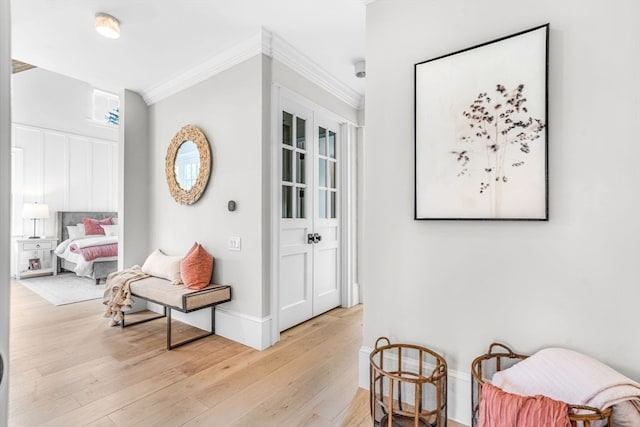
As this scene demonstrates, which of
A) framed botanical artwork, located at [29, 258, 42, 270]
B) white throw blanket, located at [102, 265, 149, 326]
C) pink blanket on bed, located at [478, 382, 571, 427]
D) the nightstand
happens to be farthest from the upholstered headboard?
pink blanket on bed, located at [478, 382, 571, 427]

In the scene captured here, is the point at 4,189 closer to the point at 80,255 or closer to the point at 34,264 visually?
the point at 80,255

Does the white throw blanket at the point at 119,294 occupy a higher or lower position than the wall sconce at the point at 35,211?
lower

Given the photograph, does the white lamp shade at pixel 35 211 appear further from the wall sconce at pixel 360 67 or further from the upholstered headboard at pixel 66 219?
the wall sconce at pixel 360 67

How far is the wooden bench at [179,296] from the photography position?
8.34ft

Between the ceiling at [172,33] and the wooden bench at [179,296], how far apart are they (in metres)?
2.04

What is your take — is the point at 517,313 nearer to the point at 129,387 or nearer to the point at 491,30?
the point at 491,30

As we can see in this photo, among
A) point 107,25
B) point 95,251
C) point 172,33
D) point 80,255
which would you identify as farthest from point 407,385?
point 80,255

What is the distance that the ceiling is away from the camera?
2.23 m

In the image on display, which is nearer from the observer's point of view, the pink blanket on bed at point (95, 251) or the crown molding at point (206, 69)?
the crown molding at point (206, 69)

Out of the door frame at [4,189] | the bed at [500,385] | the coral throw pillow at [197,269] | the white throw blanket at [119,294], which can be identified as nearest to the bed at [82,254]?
the white throw blanket at [119,294]

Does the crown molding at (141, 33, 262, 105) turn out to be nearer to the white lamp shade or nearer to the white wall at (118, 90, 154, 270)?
the white wall at (118, 90, 154, 270)

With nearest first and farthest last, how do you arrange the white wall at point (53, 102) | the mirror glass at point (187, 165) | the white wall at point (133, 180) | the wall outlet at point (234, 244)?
1. the wall outlet at point (234, 244)
2. the mirror glass at point (187, 165)
3. the white wall at point (133, 180)
4. the white wall at point (53, 102)

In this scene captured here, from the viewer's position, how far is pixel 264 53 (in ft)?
8.60

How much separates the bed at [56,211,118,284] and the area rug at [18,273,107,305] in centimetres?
16
